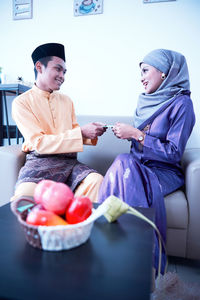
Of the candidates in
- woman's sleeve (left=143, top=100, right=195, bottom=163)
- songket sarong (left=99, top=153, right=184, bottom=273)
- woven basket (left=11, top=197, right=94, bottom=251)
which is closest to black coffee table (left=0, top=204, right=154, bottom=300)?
woven basket (left=11, top=197, right=94, bottom=251)

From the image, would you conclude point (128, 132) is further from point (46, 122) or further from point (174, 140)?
point (46, 122)

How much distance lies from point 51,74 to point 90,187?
0.86 meters

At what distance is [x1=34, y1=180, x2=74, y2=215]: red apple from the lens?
A: 584mm

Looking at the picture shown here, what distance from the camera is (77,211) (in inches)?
22.9

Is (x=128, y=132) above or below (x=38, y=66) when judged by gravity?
below

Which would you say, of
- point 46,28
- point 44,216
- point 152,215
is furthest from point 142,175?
point 46,28

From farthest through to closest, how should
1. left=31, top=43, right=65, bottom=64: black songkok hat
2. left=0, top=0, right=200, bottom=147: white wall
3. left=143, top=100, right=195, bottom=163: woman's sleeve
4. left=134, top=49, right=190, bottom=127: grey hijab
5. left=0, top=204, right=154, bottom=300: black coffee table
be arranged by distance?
left=0, top=0, right=200, bottom=147: white wall
left=31, top=43, right=65, bottom=64: black songkok hat
left=134, top=49, right=190, bottom=127: grey hijab
left=143, top=100, right=195, bottom=163: woman's sleeve
left=0, top=204, right=154, bottom=300: black coffee table

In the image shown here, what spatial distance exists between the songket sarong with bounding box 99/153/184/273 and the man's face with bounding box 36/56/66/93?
0.77 metres

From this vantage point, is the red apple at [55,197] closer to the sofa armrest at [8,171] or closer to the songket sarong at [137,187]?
the songket sarong at [137,187]

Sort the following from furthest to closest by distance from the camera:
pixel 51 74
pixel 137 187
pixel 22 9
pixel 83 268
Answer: pixel 22 9 < pixel 51 74 < pixel 137 187 < pixel 83 268

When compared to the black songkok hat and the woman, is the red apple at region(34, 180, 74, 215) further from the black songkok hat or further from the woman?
the black songkok hat

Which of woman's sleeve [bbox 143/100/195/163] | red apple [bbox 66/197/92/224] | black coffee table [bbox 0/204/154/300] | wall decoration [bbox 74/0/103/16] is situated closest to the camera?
black coffee table [bbox 0/204/154/300]

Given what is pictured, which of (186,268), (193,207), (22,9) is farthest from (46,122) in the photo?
(22,9)

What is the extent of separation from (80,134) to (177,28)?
4.95 feet
